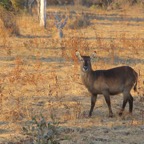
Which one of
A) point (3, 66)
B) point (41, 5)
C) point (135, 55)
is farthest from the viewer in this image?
point (41, 5)

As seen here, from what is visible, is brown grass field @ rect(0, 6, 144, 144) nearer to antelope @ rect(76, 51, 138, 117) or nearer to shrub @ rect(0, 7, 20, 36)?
shrub @ rect(0, 7, 20, 36)

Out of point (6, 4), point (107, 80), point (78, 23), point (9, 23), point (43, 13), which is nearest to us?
point (107, 80)

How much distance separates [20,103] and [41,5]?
44.0ft

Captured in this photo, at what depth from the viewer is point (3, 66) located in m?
13.0

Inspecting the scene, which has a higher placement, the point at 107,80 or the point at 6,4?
the point at 6,4

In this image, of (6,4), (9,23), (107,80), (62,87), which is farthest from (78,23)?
(107,80)

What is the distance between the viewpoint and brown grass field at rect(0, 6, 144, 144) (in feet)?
25.1

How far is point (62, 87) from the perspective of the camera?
10.9m

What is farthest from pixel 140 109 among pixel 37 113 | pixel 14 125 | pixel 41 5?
pixel 41 5

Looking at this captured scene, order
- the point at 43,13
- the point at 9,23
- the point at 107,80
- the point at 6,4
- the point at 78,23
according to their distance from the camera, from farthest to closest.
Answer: the point at 6,4 → the point at 43,13 → the point at 78,23 → the point at 9,23 → the point at 107,80

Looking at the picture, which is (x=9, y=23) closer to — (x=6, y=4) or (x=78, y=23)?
(x=78, y=23)

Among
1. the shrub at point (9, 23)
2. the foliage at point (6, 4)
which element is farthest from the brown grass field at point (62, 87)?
the foliage at point (6, 4)

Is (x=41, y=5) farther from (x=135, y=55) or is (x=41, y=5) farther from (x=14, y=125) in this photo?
(x=14, y=125)

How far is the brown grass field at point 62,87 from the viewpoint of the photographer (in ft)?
25.1
